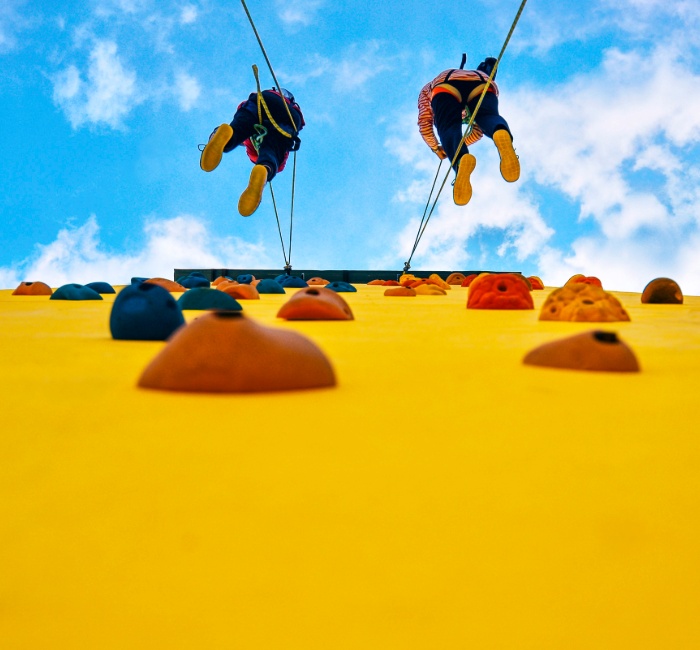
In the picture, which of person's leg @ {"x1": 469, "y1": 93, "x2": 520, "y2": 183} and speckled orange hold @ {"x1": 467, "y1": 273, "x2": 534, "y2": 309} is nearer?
speckled orange hold @ {"x1": 467, "y1": 273, "x2": 534, "y2": 309}

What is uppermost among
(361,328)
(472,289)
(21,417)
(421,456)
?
(472,289)

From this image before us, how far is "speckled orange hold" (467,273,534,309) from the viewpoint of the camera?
2.74 metres

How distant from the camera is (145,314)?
1461 millimetres

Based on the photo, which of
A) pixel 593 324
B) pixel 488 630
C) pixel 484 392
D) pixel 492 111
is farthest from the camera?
pixel 492 111

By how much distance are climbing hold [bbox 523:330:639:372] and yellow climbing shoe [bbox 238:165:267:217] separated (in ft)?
16.4

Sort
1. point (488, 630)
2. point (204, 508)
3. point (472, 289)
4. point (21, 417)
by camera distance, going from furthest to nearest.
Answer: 1. point (472, 289)
2. point (21, 417)
3. point (204, 508)
4. point (488, 630)

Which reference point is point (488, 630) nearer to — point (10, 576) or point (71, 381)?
point (10, 576)

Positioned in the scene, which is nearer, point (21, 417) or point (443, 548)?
point (443, 548)

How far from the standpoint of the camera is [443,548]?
17.7 inches

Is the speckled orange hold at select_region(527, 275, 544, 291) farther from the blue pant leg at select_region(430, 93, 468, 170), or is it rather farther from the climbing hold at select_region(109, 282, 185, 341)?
the climbing hold at select_region(109, 282, 185, 341)

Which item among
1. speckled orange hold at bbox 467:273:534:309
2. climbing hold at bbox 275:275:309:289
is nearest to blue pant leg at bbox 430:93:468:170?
climbing hold at bbox 275:275:309:289

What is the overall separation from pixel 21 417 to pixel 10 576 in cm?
42

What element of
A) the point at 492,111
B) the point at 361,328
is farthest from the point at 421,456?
the point at 492,111

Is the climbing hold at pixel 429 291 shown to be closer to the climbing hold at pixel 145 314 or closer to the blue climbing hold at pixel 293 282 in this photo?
the blue climbing hold at pixel 293 282
